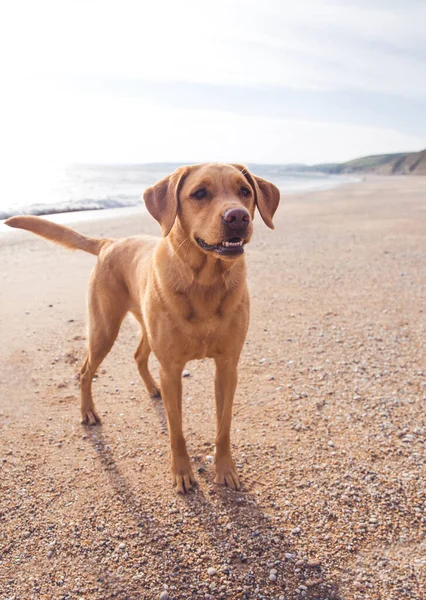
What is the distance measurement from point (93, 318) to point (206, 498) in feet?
5.19

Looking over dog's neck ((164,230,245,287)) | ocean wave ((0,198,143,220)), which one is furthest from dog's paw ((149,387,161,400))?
ocean wave ((0,198,143,220))

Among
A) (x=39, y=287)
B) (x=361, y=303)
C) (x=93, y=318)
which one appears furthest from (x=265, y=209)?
(x=39, y=287)

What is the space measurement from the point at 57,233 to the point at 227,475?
2.25 metres

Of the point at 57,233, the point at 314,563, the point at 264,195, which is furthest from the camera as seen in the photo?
the point at 57,233

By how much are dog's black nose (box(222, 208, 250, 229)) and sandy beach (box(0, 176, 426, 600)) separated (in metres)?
1.63

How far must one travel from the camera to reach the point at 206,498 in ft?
9.12

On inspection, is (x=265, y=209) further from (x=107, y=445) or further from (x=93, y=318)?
(x=107, y=445)

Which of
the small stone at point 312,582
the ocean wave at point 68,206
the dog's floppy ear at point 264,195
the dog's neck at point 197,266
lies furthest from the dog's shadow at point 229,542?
the ocean wave at point 68,206

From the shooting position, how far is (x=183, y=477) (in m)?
2.87

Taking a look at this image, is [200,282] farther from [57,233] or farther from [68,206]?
[68,206]

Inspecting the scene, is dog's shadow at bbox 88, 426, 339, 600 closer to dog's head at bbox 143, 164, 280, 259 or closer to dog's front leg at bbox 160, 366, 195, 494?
dog's front leg at bbox 160, 366, 195, 494

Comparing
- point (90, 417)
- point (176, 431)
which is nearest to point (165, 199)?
point (176, 431)

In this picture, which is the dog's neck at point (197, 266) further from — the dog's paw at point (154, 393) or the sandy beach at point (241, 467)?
the dog's paw at point (154, 393)

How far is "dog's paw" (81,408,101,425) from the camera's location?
354 cm
